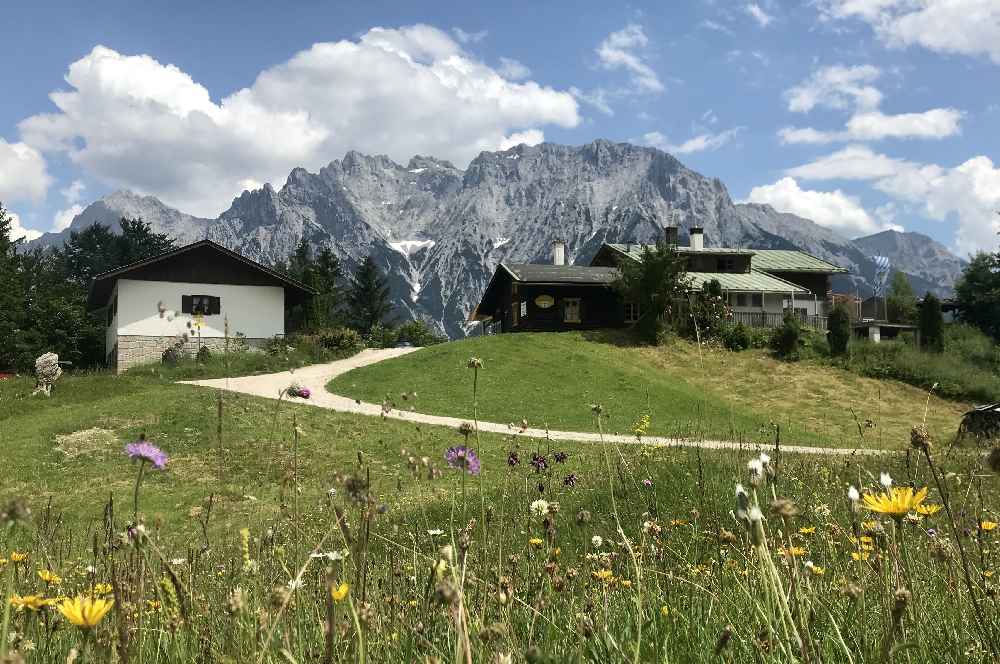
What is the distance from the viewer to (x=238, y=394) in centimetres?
2275

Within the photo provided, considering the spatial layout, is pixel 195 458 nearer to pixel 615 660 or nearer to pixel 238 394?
pixel 238 394

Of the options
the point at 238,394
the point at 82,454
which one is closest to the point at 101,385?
the point at 238,394

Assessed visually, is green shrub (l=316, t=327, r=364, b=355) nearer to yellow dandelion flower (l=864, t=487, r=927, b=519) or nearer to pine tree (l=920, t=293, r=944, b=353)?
pine tree (l=920, t=293, r=944, b=353)

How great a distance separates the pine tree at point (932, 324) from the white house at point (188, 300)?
32693 mm

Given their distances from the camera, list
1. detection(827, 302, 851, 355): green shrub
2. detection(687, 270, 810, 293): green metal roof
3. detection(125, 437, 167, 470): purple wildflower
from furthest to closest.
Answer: detection(687, 270, 810, 293): green metal roof → detection(827, 302, 851, 355): green shrub → detection(125, 437, 167, 470): purple wildflower

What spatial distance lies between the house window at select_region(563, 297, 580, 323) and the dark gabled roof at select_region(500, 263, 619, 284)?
4.14 ft

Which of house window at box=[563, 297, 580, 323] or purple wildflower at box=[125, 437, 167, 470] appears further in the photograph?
house window at box=[563, 297, 580, 323]

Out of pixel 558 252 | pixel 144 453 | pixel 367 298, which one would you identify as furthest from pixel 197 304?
pixel 144 453

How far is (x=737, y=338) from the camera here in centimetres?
3762

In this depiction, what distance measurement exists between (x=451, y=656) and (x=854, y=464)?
754 centimetres

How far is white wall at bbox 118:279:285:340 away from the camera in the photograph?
120ft

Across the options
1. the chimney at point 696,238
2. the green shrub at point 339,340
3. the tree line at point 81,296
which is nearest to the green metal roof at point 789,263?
the chimney at point 696,238

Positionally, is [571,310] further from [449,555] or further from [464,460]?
[449,555]

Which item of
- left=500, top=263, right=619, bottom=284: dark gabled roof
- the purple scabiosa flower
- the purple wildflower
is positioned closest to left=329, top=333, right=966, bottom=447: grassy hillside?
left=500, top=263, right=619, bottom=284: dark gabled roof
